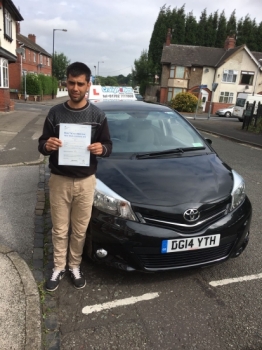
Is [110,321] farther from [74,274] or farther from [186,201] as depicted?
[186,201]

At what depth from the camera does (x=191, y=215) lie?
2.72m

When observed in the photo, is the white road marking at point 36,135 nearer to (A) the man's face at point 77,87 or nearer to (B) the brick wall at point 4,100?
(B) the brick wall at point 4,100

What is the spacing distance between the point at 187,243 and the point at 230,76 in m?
46.5

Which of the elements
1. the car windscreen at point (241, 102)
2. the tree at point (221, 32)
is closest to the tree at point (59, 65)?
the tree at point (221, 32)

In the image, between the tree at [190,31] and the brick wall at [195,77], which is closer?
the brick wall at [195,77]

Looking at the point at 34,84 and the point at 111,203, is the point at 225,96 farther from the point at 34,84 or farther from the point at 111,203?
the point at 111,203

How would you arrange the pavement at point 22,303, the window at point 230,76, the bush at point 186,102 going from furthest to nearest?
1. the window at point 230,76
2. the bush at point 186,102
3. the pavement at point 22,303

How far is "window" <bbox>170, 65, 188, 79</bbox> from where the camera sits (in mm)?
45188

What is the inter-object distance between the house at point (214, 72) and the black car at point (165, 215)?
42.8 meters

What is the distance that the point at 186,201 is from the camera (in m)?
2.79

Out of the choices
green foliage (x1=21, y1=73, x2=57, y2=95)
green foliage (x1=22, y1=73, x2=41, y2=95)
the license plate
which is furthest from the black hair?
green foliage (x1=22, y1=73, x2=41, y2=95)

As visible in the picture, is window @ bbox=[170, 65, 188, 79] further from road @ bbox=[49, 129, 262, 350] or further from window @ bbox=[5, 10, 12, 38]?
road @ bbox=[49, 129, 262, 350]

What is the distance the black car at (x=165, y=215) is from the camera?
2.67 metres

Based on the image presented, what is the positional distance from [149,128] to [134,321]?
246 cm
